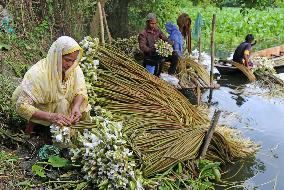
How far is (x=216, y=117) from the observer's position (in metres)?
4.45

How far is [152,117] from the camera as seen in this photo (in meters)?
4.84

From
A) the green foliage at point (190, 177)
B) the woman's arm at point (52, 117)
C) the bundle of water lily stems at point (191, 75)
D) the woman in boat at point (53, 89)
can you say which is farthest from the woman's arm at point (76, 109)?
the bundle of water lily stems at point (191, 75)

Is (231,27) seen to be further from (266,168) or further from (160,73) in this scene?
(266,168)

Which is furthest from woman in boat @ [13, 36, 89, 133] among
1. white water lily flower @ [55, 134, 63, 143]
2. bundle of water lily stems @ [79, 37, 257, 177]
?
bundle of water lily stems @ [79, 37, 257, 177]

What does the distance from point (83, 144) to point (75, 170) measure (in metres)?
0.25

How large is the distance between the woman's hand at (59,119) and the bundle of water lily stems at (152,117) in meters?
0.62

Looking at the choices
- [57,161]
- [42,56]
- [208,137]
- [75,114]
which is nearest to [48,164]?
[57,161]

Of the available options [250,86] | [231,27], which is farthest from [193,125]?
[231,27]

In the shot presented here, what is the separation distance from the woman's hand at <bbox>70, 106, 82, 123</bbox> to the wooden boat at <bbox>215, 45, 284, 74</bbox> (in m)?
6.31

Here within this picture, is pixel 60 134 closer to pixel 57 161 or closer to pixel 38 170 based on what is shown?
pixel 57 161

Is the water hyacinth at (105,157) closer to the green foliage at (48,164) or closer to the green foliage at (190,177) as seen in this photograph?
the green foliage at (48,164)

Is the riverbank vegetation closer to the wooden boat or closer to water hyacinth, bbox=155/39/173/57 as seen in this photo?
the wooden boat

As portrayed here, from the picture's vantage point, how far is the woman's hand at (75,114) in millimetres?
3889

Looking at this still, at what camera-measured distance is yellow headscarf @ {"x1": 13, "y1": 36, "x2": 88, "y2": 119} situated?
3.73 metres
